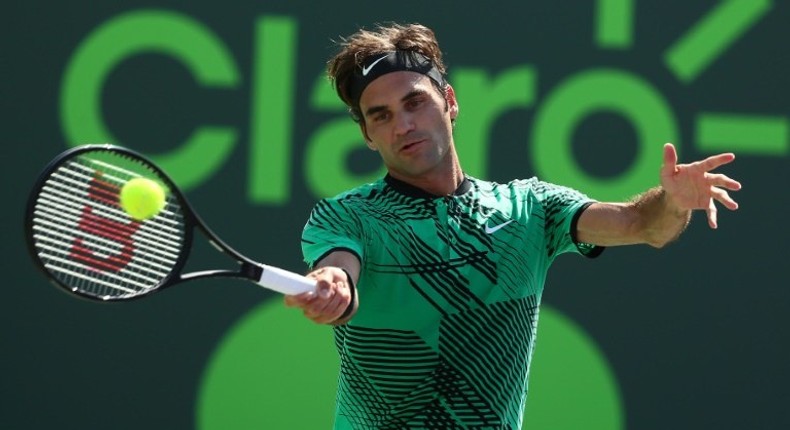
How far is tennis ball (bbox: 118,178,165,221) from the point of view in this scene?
3.00 metres

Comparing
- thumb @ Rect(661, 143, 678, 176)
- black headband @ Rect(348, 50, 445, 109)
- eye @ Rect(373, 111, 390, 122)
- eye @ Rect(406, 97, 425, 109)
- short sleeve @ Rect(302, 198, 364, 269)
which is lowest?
short sleeve @ Rect(302, 198, 364, 269)

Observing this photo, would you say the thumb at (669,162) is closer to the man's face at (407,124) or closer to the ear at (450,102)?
the man's face at (407,124)

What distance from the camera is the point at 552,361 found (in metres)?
5.46

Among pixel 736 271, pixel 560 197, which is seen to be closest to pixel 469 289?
pixel 560 197

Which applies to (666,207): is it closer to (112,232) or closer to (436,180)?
(436,180)

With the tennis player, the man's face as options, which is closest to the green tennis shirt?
the tennis player

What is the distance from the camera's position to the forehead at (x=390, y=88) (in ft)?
11.9

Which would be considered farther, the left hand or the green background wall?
the green background wall

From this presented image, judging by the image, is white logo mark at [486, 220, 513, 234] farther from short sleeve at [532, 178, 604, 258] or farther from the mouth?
the mouth

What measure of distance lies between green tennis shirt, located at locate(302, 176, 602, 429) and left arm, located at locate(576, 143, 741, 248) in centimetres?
20

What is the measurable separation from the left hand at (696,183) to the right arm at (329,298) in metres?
0.82

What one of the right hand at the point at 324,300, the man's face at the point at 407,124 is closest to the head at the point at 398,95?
the man's face at the point at 407,124

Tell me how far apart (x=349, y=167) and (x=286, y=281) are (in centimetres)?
250

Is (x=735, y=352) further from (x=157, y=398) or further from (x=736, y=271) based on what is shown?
(x=157, y=398)
